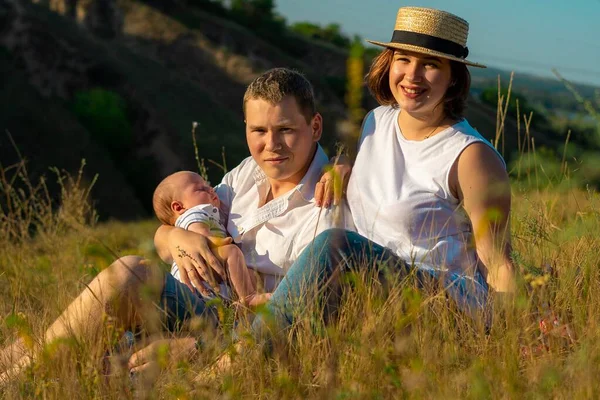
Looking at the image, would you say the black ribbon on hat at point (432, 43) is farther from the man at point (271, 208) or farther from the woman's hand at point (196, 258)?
the woman's hand at point (196, 258)

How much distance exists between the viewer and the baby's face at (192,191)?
3926mm

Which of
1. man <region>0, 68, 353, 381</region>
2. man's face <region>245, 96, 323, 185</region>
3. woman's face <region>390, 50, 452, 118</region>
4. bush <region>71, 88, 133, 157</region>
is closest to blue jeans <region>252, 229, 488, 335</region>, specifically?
man <region>0, 68, 353, 381</region>

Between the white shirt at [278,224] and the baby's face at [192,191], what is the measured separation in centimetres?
17

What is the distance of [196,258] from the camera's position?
139 inches

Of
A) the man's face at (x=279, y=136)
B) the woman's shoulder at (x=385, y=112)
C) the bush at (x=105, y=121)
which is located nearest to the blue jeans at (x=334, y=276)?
the man's face at (x=279, y=136)

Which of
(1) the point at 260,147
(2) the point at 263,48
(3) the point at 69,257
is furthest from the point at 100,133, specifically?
(1) the point at 260,147

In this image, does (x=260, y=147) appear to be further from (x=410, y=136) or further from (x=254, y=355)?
(x=254, y=355)

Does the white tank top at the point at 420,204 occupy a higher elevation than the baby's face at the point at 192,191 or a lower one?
higher

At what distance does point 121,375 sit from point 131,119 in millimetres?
36947

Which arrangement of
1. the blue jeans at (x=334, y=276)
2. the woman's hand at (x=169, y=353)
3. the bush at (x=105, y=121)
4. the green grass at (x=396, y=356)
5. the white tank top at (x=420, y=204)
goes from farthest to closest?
the bush at (x=105, y=121), the white tank top at (x=420, y=204), the blue jeans at (x=334, y=276), the woman's hand at (x=169, y=353), the green grass at (x=396, y=356)

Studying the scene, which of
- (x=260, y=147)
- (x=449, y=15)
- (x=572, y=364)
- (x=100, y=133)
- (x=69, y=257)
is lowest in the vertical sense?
(x=100, y=133)

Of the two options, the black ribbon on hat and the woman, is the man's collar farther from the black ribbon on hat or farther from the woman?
the black ribbon on hat

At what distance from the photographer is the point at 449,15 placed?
3.63 meters

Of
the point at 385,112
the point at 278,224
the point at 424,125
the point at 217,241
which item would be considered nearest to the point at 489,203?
the point at 424,125
